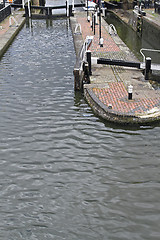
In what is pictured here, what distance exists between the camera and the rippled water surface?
20.6 feet

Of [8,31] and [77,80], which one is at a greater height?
[8,31]

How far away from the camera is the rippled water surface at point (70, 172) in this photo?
247 inches

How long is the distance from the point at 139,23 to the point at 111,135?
712 inches

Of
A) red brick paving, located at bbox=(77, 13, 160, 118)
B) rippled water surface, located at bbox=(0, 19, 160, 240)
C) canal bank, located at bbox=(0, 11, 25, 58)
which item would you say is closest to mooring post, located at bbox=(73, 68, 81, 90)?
rippled water surface, located at bbox=(0, 19, 160, 240)

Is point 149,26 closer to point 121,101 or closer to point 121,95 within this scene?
point 121,95

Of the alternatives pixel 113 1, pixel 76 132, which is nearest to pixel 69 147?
pixel 76 132

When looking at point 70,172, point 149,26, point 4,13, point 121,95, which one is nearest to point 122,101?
point 121,95

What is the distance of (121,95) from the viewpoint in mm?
11383

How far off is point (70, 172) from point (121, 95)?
14.6 feet

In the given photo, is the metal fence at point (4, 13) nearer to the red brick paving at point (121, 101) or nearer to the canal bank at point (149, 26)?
the canal bank at point (149, 26)

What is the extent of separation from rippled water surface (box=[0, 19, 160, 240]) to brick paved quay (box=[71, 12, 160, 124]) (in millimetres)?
405

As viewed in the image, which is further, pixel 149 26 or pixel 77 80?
pixel 149 26

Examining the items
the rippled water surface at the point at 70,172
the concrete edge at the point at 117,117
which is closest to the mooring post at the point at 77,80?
the rippled water surface at the point at 70,172

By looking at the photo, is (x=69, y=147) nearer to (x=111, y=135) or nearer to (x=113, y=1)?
(x=111, y=135)
